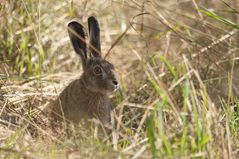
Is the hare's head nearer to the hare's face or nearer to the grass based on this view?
the hare's face

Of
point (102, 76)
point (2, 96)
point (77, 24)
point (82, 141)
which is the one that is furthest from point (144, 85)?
point (82, 141)

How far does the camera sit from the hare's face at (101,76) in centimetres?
545

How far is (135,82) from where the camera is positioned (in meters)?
6.44

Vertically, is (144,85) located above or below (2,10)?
below

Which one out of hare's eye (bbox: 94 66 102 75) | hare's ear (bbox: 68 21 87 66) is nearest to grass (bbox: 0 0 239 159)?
hare's ear (bbox: 68 21 87 66)

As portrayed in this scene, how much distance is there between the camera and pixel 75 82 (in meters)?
5.89

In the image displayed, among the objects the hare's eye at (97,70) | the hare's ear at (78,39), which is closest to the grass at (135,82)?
the hare's ear at (78,39)

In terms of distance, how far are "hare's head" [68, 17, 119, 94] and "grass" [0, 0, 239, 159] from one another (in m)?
0.13

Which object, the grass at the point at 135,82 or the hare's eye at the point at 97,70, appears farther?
the hare's eye at the point at 97,70

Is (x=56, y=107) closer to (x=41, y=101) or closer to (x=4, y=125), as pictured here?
(x=41, y=101)

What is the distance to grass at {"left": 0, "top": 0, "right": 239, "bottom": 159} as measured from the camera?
3.81 m

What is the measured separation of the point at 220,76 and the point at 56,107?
145 centimetres

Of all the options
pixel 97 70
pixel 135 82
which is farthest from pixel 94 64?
pixel 135 82

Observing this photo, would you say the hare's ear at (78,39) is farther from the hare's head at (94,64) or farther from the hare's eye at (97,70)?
the hare's eye at (97,70)
